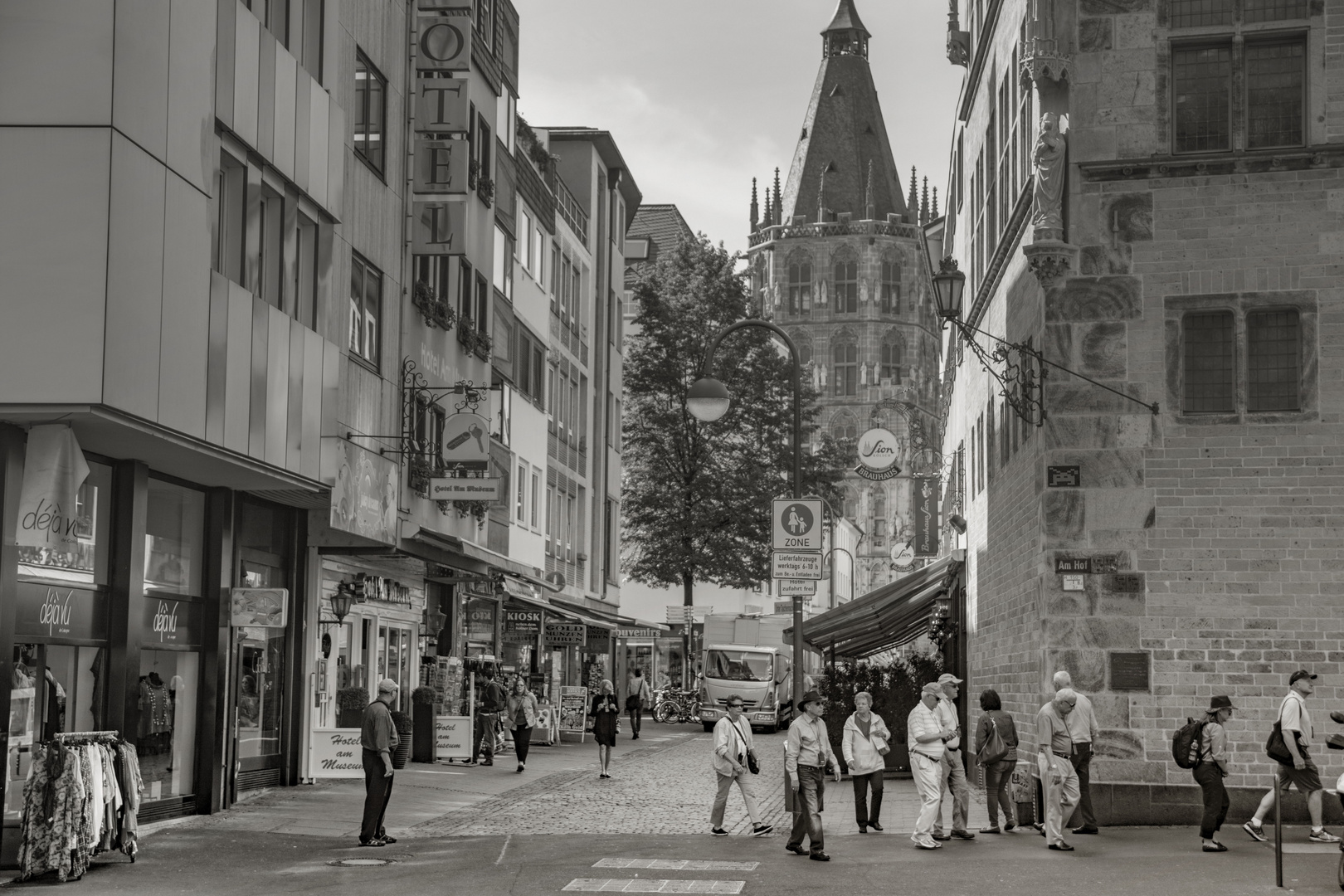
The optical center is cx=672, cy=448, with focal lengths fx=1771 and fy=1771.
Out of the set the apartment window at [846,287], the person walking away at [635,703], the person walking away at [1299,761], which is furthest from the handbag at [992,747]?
the apartment window at [846,287]

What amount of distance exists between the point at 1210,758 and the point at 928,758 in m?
2.70

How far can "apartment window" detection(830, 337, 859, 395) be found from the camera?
132 meters

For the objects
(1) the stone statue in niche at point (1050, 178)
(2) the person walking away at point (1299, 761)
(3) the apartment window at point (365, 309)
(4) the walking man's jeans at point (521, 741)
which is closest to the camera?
(2) the person walking away at point (1299, 761)

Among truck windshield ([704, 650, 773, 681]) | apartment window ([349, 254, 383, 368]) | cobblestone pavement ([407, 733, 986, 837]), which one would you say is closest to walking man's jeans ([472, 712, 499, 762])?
cobblestone pavement ([407, 733, 986, 837])

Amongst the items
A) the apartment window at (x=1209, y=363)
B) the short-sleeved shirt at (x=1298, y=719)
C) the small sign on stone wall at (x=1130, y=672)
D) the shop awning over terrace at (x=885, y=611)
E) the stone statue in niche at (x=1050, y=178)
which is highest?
the stone statue in niche at (x=1050, y=178)

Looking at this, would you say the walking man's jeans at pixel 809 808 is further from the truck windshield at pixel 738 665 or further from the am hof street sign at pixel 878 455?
the truck windshield at pixel 738 665

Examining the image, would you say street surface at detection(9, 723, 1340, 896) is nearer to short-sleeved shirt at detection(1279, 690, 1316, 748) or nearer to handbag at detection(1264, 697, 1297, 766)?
handbag at detection(1264, 697, 1297, 766)

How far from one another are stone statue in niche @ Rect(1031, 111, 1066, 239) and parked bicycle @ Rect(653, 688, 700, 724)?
3508cm

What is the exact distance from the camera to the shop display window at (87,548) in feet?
52.5

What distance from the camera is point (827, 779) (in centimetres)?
3034

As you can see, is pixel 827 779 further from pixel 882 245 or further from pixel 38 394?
pixel 882 245

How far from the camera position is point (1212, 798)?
16734 millimetres

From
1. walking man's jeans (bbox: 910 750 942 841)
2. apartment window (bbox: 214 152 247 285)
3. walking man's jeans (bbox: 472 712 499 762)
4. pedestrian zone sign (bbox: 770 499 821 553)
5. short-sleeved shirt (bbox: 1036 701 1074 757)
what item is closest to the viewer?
walking man's jeans (bbox: 910 750 942 841)

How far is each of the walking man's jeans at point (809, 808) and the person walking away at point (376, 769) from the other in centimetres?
398
